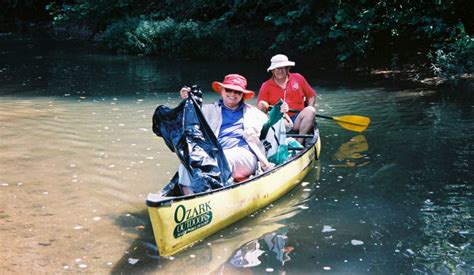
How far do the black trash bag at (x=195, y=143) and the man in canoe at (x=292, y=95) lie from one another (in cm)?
212

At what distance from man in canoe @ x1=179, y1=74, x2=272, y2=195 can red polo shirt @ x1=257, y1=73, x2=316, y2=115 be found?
5.60ft

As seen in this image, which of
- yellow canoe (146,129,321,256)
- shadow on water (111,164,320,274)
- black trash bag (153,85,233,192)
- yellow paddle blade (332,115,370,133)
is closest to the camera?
yellow canoe (146,129,321,256)

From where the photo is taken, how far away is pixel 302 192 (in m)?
7.05

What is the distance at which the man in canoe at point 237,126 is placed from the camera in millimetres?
6109

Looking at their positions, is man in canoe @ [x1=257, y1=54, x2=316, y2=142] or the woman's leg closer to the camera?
the woman's leg

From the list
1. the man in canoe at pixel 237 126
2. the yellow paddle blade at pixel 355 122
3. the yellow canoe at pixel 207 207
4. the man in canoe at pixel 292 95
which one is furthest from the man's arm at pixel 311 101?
the man in canoe at pixel 237 126

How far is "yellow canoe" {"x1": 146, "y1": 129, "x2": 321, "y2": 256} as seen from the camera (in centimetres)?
492

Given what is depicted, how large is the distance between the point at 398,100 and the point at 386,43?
20.1 feet

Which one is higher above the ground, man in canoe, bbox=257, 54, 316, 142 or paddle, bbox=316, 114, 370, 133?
man in canoe, bbox=257, 54, 316, 142

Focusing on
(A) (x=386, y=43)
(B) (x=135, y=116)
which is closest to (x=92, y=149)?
(B) (x=135, y=116)

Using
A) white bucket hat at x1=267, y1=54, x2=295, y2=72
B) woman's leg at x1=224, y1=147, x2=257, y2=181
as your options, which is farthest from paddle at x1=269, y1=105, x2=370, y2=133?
woman's leg at x1=224, y1=147, x2=257, y2=181

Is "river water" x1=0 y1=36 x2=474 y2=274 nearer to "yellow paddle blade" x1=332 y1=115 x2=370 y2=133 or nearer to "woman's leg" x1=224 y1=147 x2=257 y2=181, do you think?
"yellow paddle blade" x1=332 y1=115 x2=370 y2=133

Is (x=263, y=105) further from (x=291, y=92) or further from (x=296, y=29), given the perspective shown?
(x=296, y=29)

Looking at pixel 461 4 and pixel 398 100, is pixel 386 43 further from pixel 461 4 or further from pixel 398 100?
pixel 398 100
